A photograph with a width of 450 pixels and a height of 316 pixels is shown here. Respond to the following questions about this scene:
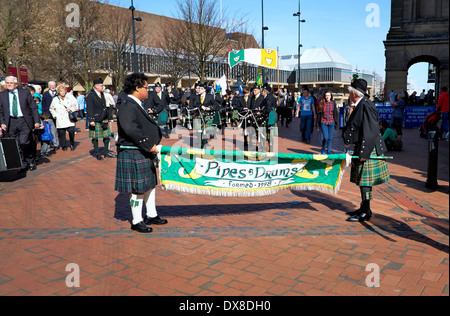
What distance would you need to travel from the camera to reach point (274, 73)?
9556 centimetres

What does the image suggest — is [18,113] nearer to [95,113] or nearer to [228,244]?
[95,113]

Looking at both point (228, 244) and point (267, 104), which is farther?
point (267, 104)

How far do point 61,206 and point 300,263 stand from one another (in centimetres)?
432

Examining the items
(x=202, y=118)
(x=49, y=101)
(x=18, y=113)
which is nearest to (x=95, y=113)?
(x=18, y=113)

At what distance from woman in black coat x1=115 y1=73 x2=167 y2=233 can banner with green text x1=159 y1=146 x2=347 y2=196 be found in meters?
0.20

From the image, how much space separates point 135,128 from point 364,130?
3.03 meters

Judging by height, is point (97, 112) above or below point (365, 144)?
above

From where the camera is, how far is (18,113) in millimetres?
9227

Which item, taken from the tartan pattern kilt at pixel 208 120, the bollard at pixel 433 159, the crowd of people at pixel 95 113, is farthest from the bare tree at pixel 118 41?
the bollard at pixel 433 159

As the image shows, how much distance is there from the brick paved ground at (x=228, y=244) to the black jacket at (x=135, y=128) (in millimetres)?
1246

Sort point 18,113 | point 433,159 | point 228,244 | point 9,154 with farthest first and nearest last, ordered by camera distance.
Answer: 1. point 18,113
2. point 9,154
3. point 433,159
4. point 228,244

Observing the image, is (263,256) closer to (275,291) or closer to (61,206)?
(275,291)

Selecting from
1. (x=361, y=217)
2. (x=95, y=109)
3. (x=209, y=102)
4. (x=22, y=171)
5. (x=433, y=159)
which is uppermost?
(x=209, y=102)

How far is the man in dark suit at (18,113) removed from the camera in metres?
9.01
